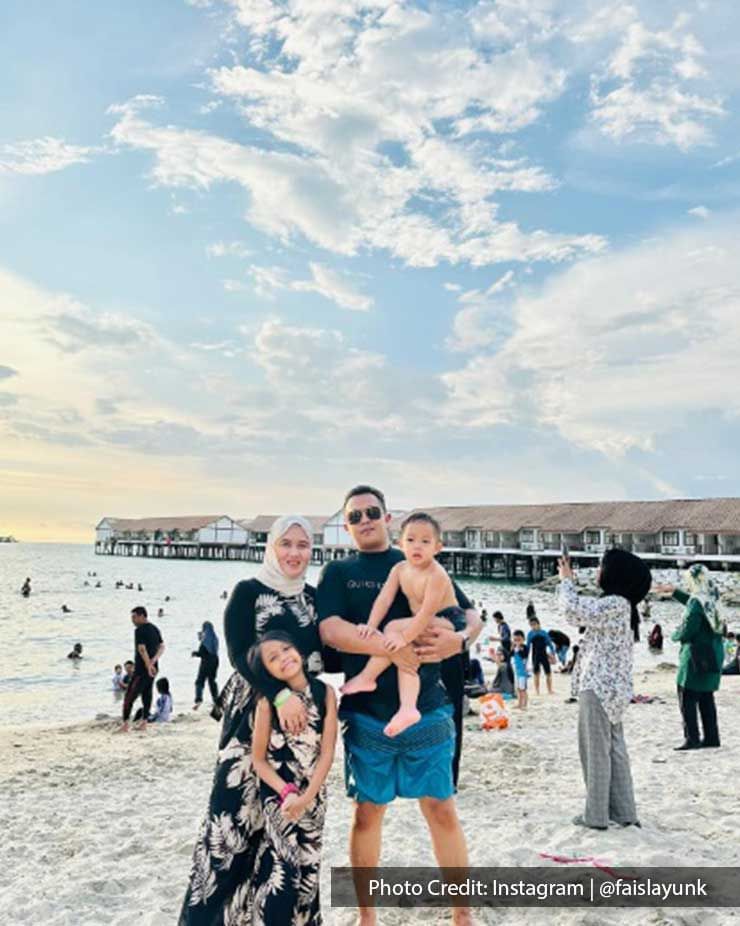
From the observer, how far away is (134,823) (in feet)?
17.8

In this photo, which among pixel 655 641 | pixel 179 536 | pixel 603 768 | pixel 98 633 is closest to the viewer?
pixel 603 768

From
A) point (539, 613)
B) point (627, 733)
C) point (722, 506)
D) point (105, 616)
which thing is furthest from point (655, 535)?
point (627, 733)

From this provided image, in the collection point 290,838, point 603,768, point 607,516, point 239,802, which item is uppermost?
point 607,516

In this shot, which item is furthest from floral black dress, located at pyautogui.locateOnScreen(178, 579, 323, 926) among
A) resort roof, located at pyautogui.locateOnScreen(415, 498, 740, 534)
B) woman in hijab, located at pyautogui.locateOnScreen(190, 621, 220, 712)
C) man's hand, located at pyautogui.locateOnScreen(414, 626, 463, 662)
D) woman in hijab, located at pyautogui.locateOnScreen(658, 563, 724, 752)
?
resort roof, located at pyautogui.locateOnScreen(415, 498, 740, 534)

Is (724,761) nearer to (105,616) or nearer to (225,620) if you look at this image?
(225,620)

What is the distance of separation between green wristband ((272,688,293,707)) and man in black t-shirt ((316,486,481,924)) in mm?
290

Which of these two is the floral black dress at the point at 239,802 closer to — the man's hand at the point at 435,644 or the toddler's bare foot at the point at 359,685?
the toddler's bare foot at the point at 359,685

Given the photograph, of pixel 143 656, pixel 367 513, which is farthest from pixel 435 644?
pixel 143 656

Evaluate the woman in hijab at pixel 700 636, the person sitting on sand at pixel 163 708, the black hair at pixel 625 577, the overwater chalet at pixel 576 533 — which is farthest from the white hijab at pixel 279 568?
the overwater chalet at pixel 576 533

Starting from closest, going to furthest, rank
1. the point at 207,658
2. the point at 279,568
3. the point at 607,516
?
the point at 279,568 < the point at 207,658 < the point at 607,516

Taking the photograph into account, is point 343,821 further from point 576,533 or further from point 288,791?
point 576,533

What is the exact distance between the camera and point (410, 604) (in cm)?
301

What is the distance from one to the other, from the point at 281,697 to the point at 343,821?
3013 mm

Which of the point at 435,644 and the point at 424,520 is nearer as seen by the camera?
the point at 435,644
